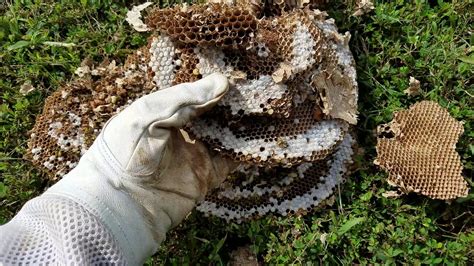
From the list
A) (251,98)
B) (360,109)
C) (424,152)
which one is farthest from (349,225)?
(251,98)

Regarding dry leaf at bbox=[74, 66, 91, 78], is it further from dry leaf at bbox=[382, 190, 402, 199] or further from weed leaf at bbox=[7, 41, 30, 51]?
dry leaf at bbox=[382, 190, 402, 199]

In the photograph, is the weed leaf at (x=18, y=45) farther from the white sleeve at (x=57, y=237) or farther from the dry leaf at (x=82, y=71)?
the white sleeve at (x=57, y=237)

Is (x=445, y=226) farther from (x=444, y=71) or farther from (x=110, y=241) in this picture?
(x=110, y=241)

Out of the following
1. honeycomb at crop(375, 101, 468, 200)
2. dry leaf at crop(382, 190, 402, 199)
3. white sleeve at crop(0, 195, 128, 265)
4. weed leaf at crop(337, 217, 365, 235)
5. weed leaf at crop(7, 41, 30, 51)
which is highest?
white sleeve at crop(0, 195, 128, 265)

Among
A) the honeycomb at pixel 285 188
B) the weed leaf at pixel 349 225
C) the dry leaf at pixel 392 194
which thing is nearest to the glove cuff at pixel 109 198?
the honeycomb at pixel 285 188

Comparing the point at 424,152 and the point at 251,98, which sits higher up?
the point at 251,98

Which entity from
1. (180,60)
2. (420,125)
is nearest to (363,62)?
(420,125)

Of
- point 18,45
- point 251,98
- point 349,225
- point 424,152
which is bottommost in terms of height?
point 349,225

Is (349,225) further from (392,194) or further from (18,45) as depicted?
(18,45)

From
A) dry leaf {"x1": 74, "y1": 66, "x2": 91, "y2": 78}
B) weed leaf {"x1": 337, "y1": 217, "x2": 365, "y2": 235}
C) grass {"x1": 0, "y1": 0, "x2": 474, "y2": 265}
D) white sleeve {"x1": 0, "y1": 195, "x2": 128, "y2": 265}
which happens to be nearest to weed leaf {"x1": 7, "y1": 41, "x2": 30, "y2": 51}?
grass {"x1": 0, "y1": 0, "x2": 474, "y2": 265}
